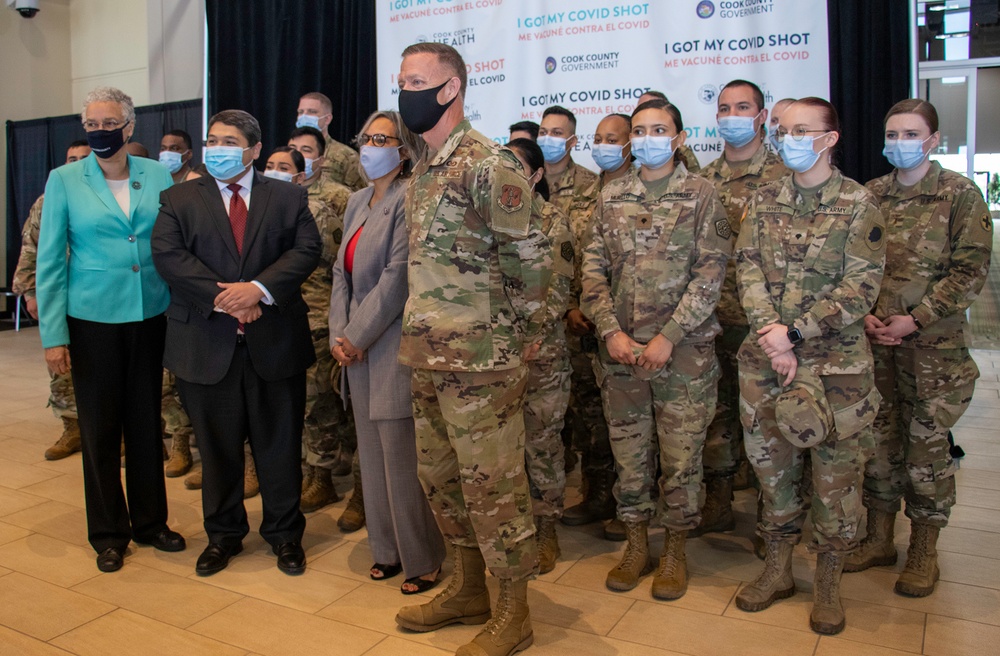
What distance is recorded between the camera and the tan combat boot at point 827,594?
271cm

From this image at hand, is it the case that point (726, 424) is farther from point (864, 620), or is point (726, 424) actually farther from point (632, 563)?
point (864, 620)

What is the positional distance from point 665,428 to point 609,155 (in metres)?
1.23

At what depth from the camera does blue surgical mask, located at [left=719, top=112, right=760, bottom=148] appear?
3604 mm

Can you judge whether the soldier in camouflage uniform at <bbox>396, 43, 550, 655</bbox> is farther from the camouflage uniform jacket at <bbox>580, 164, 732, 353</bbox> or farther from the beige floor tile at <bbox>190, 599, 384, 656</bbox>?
the camouflage uniform jacket at <bbox>580, 164, 732, 353</bbox>

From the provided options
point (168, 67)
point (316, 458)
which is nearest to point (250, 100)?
point (168, 67)

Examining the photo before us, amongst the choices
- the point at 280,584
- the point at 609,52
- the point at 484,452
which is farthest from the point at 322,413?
the point at 609,52

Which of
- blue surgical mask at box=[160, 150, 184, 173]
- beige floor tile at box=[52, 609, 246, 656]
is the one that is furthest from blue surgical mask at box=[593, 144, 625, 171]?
blue surgical mask at box=[160, 150, 184, 173]

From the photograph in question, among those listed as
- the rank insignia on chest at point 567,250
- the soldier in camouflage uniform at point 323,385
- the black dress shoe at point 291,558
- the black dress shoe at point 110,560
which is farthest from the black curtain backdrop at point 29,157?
the rank insignia on chest at point 567,250

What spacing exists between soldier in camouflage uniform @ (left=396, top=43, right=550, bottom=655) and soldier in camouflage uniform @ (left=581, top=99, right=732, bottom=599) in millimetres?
577

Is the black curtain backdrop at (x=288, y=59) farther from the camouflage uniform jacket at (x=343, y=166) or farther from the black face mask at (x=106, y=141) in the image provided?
the black face mask at (x=106, y=141)

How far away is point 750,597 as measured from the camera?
2867 millimetres

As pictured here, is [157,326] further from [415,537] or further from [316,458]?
[415,537]

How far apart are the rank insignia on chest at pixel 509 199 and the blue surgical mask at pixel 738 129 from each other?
1.60 metres

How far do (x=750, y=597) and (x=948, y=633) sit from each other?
23.5 inches
